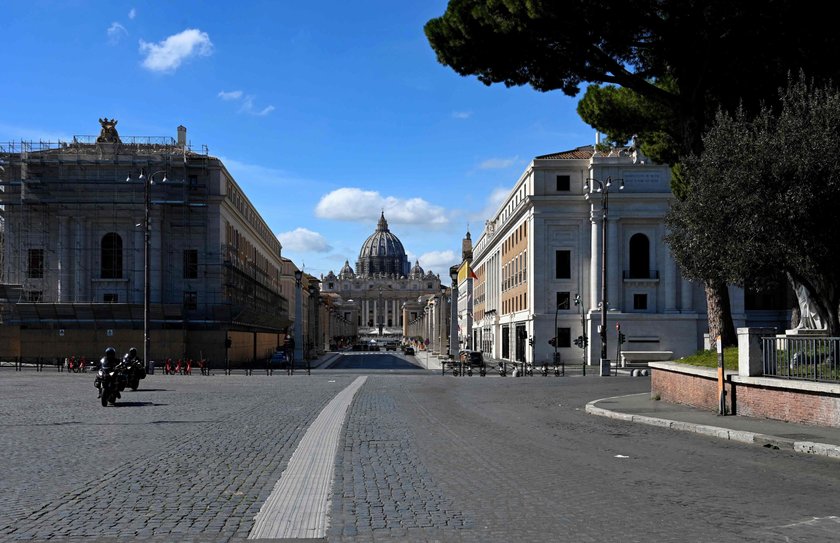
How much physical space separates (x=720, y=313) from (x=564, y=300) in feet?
127

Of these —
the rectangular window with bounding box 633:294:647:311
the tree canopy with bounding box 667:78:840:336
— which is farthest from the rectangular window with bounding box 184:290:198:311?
the tree canopy with bounding box 667:78:840:336

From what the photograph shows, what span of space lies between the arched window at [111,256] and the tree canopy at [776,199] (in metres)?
46.9

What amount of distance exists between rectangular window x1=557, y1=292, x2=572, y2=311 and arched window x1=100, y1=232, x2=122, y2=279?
30.6 m

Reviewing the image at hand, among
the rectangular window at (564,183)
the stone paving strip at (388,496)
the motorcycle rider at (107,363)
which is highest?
the rectangular window at (564,183)

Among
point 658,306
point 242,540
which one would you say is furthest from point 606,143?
point 658,306

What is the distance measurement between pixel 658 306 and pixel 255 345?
3288 centimetres

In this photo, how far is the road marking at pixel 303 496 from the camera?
709cm

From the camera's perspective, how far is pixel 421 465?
35.7 feet

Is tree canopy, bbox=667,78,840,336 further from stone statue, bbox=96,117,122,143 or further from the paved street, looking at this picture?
stone statue, bbox=96,117,122,143

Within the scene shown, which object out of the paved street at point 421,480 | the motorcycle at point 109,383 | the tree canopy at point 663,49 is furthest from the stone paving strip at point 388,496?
the tree canopy at point 663,49

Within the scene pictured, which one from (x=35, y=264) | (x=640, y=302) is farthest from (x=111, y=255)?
(x=640, y=302)

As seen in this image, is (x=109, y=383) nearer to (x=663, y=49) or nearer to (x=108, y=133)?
(x=663, y=49)

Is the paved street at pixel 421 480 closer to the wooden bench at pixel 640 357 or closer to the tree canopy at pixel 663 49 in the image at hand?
the tree canopy at pixel 663 49

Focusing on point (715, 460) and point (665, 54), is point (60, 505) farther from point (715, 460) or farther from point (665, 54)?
point (665, 54)
